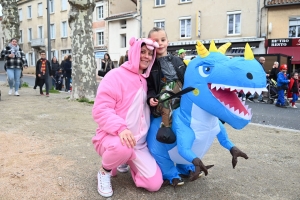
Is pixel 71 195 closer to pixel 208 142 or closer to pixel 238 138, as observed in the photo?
pixel 208 142

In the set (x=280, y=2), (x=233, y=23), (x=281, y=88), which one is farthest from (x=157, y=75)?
(x=233, y=23)

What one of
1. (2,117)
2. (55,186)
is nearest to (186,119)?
(55,186)

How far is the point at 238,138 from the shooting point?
17.0 feet

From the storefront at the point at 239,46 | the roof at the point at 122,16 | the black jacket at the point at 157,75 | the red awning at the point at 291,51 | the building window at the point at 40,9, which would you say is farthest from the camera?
the building window at the point at 40,9

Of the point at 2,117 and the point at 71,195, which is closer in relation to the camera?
the point at 71,195

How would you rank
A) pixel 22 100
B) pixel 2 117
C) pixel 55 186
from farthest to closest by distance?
pixel 22 100 → pixel 2 117 → pixel 55 186

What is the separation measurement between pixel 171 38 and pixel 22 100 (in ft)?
57.5

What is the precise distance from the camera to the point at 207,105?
2.50 metres

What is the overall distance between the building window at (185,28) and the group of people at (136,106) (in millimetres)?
21548

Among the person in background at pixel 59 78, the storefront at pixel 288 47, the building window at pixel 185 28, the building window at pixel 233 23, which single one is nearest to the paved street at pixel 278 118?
the person in background at pixel 59 78

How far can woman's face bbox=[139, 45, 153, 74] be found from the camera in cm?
275

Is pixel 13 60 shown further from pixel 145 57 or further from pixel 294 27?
pixel 294 27

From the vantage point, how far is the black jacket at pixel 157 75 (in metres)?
2.84

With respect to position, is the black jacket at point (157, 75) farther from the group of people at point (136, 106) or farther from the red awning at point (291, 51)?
the red awning at point (291, 51)
